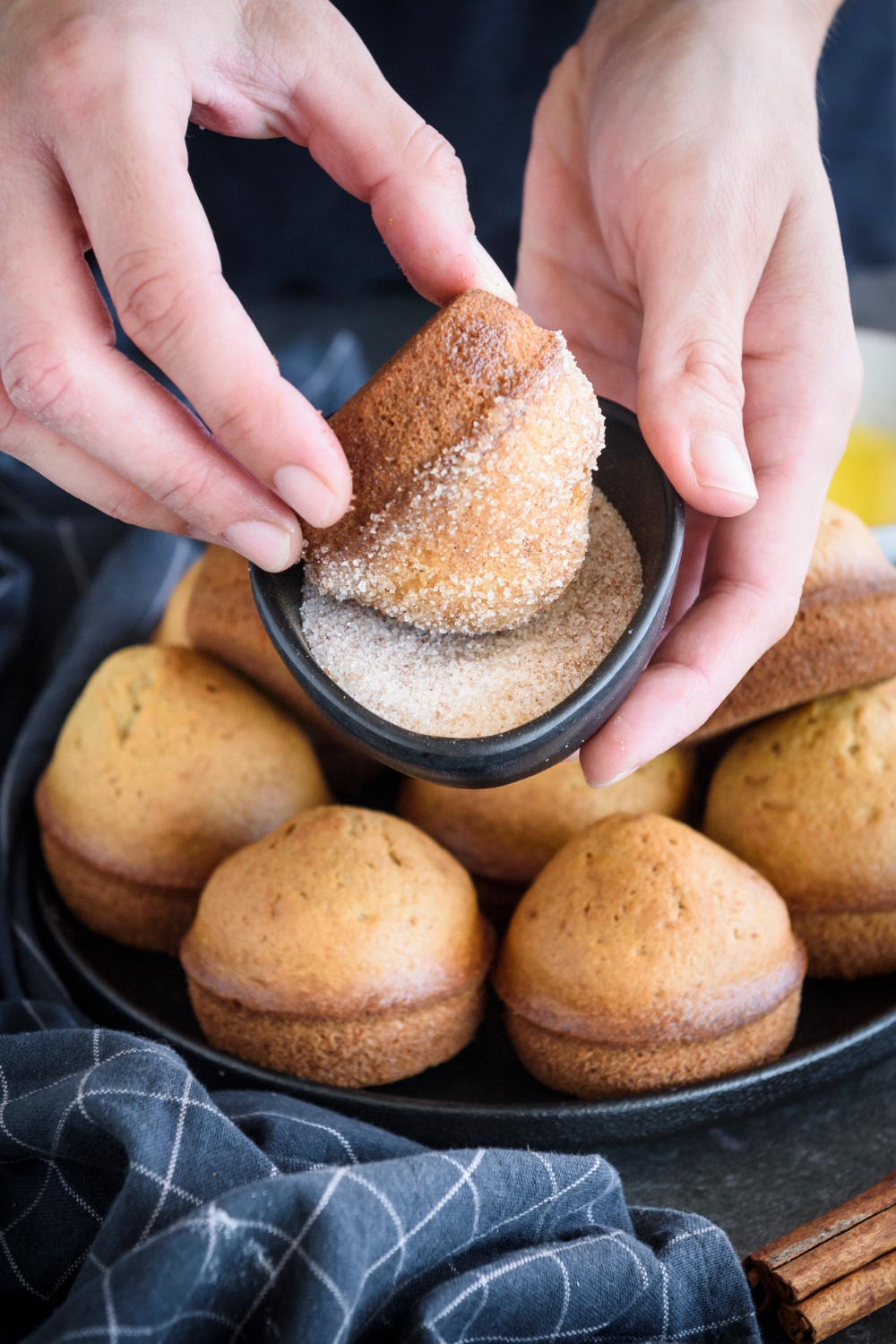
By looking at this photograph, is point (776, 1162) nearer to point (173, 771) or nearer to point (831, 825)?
point (831, 825)

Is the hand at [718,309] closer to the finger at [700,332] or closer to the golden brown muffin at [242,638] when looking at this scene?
the finger at [700,332]

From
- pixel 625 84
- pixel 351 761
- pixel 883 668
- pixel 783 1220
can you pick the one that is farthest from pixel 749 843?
pixel 625 84

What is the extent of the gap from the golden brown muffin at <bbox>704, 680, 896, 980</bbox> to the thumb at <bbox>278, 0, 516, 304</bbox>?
0.48 meters

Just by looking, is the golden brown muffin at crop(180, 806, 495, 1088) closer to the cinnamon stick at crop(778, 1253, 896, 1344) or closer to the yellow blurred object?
the cinnamon stick at crop(778, 1253, 896, 1344)

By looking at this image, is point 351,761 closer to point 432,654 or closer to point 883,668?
point 432,654

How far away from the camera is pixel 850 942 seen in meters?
0.90

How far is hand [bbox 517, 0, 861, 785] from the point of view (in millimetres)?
734

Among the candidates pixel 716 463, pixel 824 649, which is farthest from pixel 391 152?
pixel 824 649

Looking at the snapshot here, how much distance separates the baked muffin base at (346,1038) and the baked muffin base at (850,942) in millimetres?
281

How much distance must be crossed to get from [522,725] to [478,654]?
107mm

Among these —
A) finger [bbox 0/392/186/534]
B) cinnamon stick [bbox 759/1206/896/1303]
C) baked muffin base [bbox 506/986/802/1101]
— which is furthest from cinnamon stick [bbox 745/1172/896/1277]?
finger [bbox 0/392/186/534]

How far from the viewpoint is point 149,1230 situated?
0.61 m

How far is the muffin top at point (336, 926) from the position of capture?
82 centimetres

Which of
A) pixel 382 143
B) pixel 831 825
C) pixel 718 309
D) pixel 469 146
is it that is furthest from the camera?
pixel 469 146
